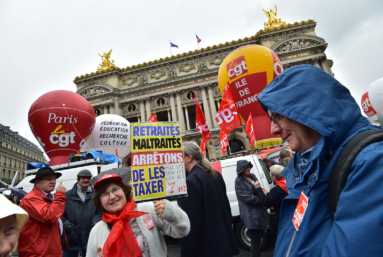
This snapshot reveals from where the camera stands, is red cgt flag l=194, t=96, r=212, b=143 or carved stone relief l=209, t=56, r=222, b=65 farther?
carved stone relief l=209, t=56, r=222, b=65

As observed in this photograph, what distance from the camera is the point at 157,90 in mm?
26484

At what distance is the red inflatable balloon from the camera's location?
7184 millimetres

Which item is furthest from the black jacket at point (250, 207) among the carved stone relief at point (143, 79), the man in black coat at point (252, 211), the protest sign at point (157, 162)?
the carved stone relief at point (143, 79)

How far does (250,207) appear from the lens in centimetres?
374

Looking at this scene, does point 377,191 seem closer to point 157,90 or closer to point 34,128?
point 34,128

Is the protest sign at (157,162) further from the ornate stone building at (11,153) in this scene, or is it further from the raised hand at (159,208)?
the ornate stone building at (11,153)

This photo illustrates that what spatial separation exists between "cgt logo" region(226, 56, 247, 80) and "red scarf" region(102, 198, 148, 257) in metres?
6.67

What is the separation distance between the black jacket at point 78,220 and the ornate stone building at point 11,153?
49.8m

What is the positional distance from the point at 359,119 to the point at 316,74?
314 mm

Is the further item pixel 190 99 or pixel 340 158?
pixel 190 99

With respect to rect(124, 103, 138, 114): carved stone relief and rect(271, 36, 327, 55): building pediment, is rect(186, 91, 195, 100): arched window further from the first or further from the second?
rect(271, 36, 327, 55): building pediment

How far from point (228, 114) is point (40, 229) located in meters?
6.01

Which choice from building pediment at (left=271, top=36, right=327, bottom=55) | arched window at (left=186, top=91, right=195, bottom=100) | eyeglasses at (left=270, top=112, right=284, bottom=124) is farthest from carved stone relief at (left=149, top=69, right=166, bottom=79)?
eyeglasses at (left=270, top=112, right=284, bottom=124)

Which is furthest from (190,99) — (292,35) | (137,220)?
(137,220)
